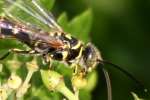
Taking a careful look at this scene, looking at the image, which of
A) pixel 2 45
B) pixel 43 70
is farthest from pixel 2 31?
pixel 43 70

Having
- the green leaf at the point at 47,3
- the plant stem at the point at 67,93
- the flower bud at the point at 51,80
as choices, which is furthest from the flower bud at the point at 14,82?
the green leaf at the point at 47,3

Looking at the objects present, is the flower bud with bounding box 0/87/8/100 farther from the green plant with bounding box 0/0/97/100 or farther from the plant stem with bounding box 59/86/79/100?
the plant stem with bounding box 59/86/79/100

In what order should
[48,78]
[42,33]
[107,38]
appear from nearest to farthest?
[48,78] < [42,33] < [107,38]

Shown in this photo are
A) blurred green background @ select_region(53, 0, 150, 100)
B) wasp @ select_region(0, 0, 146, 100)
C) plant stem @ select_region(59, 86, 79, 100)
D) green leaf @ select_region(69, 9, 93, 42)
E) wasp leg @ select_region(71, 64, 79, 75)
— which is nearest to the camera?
plant stem @ select_region(59, 86, 79, 100)

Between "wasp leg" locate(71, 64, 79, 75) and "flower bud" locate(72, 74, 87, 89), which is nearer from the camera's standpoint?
"flower bud" locate(72, 74, 87, 89)

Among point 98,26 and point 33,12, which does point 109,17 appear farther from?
point 33,12

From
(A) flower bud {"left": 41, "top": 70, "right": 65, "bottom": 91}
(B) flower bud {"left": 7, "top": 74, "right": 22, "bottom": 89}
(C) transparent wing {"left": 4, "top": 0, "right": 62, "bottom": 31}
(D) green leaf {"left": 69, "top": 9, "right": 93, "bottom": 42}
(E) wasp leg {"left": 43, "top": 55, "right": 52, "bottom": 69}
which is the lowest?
(A) flower bud {"left": 41, "top": 70, "right": 65, "bottom": 91}

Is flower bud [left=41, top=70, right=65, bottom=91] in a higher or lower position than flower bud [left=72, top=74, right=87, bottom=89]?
higher

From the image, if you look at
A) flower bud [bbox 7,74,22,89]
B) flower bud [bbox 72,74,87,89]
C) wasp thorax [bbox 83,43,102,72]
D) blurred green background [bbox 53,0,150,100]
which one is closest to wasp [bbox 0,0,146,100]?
wasp thorax [bbox 83,43,102,72]
